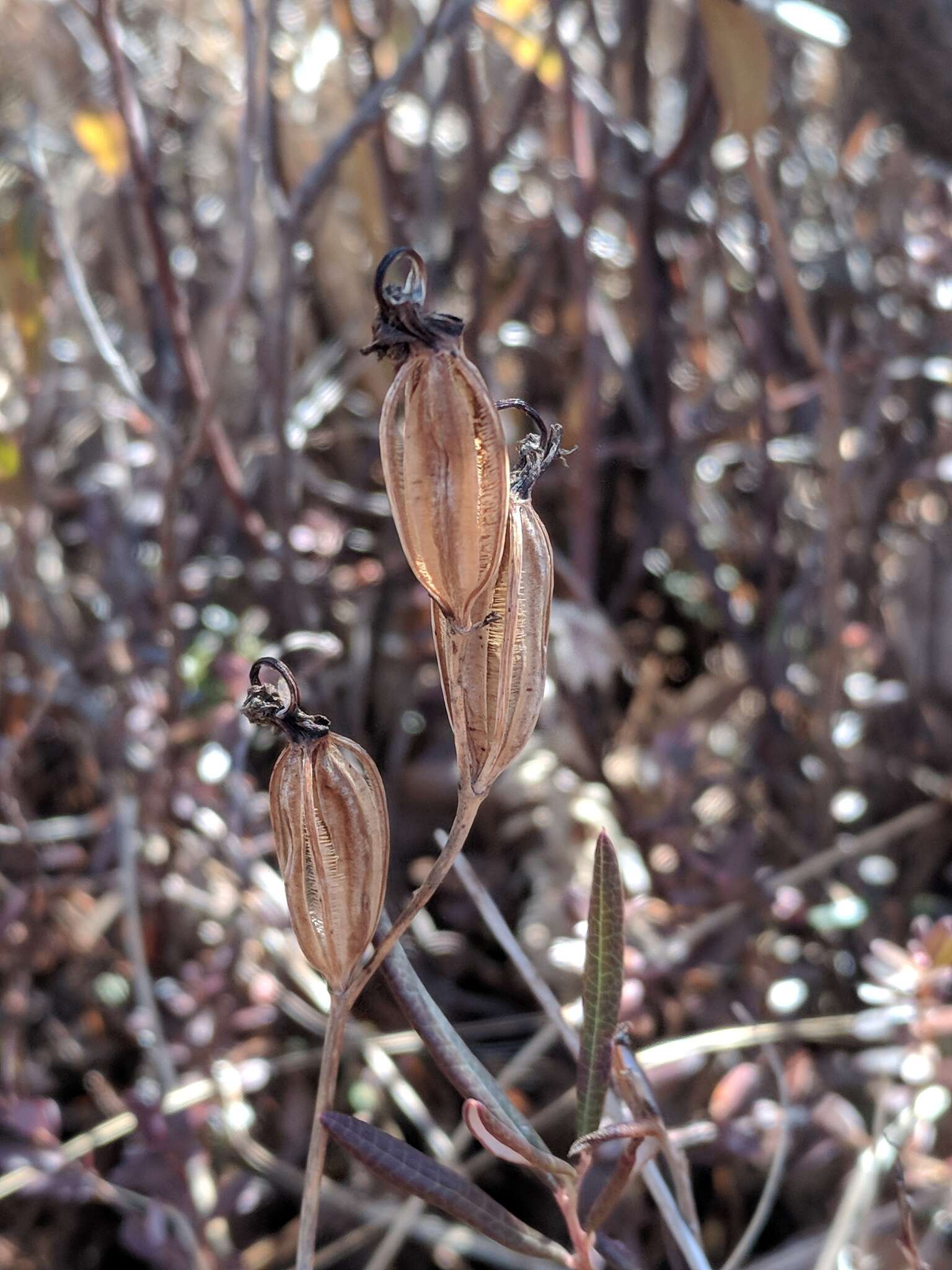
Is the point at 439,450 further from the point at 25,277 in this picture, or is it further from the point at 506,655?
the point at 25,277

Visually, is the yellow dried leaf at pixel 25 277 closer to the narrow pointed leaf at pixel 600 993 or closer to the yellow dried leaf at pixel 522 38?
the yellow dried leaf at pixel 522 38

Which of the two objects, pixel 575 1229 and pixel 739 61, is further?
pixel 739 61

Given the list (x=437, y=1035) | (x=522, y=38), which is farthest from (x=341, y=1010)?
(x=522, y=38)

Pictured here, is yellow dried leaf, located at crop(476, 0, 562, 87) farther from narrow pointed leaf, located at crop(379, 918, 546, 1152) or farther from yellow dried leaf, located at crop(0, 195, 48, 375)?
narrow pointed leaf, located at crop(379, 918, 546, 1152)

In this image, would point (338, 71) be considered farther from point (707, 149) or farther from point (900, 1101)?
point (900, 1101)

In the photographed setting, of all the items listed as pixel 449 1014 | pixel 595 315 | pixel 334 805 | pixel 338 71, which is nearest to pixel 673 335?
pixel 595 315

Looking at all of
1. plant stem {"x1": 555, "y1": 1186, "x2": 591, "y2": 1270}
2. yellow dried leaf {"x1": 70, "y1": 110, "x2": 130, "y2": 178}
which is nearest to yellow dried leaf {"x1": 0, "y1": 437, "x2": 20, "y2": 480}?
yellow dried leaf {"x1": 70, "y1": 110, "x2": 130, "y2": 178}

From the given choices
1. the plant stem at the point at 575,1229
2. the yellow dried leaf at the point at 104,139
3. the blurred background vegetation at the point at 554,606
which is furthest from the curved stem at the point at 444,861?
the yellow dried leaf at the point at 104,139
